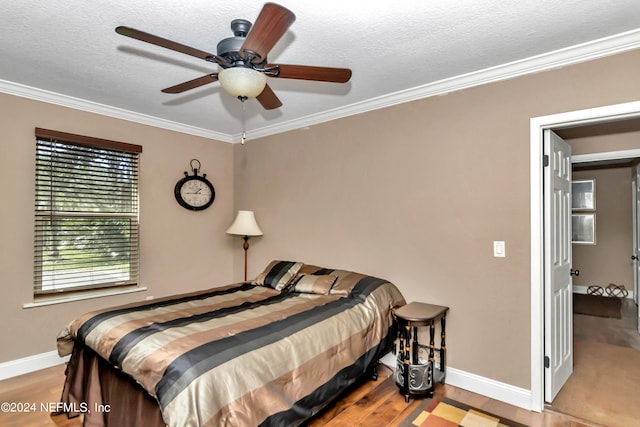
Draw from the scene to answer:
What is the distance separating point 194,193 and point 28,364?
2189 mm

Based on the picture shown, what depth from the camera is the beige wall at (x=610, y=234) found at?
5754 mm

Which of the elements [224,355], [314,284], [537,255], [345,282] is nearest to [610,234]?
[537,255]

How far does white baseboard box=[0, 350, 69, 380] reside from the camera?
2.81 meters

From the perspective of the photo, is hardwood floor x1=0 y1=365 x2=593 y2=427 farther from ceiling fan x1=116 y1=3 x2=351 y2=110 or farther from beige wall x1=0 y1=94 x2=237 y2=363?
ceiling fan x1=116 y1=3 x2=351 y2=110

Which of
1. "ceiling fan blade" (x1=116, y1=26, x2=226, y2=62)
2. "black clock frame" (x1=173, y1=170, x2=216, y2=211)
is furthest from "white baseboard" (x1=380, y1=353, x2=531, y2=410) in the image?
"black clock frame" (x1=173, y1=170, x2=216, y2=211)

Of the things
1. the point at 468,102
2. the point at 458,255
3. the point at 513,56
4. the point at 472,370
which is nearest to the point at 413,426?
the point at 472,370

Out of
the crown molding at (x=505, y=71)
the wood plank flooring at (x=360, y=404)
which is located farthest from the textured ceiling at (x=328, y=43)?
the wood plank flooring at (x=360, y=404)

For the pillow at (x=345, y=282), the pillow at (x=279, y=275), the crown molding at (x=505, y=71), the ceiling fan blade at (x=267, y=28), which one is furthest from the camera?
the pillow at (x=279, y=275)

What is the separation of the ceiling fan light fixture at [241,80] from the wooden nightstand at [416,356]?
1838 mm

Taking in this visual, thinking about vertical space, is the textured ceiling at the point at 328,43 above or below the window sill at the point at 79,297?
above

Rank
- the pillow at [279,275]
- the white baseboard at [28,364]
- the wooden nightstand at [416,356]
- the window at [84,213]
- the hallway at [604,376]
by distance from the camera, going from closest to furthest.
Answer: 1. the hallway at [604,376]
2. the wooden nightstand at [416,356]
3. the white baseboard at [28,364]
4. the window at [84,213]
5. the pillow at [279,275]

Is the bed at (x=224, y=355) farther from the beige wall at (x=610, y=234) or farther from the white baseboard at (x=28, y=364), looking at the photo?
the beige wall at (x=610, y=234)

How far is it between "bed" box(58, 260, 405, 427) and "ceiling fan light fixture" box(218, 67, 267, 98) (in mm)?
1336

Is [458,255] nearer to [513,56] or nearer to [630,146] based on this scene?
[513,56]
